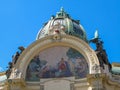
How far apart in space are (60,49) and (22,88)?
2.85 m

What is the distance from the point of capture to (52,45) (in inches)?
752

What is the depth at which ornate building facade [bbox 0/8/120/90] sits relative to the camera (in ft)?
58.2

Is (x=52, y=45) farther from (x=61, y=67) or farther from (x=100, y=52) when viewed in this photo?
(x=100, y=52)

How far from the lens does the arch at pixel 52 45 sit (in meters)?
Result: 18.4

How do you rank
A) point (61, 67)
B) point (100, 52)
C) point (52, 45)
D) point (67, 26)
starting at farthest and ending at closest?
point (67, 26) → point (52, 45) → point (61, 67) → point (100, 52)

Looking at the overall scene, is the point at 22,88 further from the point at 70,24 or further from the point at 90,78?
the point at 70,24

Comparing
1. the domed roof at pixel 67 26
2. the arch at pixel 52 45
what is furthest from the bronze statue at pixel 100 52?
the domed roof at pixel 67 26

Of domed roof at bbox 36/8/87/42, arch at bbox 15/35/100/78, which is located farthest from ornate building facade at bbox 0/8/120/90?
domed roof at bbox 36/8/87/42

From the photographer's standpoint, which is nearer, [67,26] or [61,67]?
[61,67]

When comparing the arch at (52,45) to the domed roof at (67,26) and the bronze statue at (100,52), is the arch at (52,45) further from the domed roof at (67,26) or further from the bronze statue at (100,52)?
the domed roof at (67,26)

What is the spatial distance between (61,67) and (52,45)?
4.28ft

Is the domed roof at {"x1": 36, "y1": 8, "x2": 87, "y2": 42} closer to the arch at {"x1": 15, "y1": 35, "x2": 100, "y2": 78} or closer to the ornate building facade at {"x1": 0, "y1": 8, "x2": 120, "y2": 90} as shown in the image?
the ornate building facade at {"x1": 0, "y1": 8, "x2": 120, "y2": 90}

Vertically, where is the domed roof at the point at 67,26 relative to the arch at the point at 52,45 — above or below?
above

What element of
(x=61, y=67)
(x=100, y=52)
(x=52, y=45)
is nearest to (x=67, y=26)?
(x=52, y=45)
